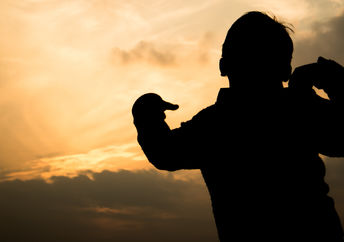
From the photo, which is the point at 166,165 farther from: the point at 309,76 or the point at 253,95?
the point at 309,76

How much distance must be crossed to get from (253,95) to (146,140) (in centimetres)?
103

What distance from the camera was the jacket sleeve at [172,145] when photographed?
315cm

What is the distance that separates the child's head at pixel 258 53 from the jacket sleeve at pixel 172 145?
0.48m

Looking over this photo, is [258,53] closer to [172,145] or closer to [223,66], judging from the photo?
[223,66]

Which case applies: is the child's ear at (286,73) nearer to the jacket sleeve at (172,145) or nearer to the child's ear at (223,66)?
the child's ear at (223,66)

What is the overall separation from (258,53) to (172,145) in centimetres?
112

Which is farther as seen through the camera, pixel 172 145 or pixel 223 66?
pixel 223 66

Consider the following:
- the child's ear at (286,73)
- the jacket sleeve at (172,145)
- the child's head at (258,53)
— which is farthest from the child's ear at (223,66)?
the child's ear at (286,73)

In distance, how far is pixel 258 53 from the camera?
316 centimetres

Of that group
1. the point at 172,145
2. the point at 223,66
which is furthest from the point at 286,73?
the point at 172,145

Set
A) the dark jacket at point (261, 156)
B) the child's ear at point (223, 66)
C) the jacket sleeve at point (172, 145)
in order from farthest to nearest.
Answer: the child's ear at point (223, 66)
the jacket sleeve at point (172, 145)
the dark jacket at point (261, 156)

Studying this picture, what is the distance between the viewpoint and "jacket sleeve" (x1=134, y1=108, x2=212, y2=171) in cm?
315

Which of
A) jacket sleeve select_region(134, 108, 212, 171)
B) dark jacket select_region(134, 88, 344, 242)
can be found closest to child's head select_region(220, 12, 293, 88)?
dark jacket select_region(134, 88, 344, 242)

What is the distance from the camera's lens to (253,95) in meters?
3.11
